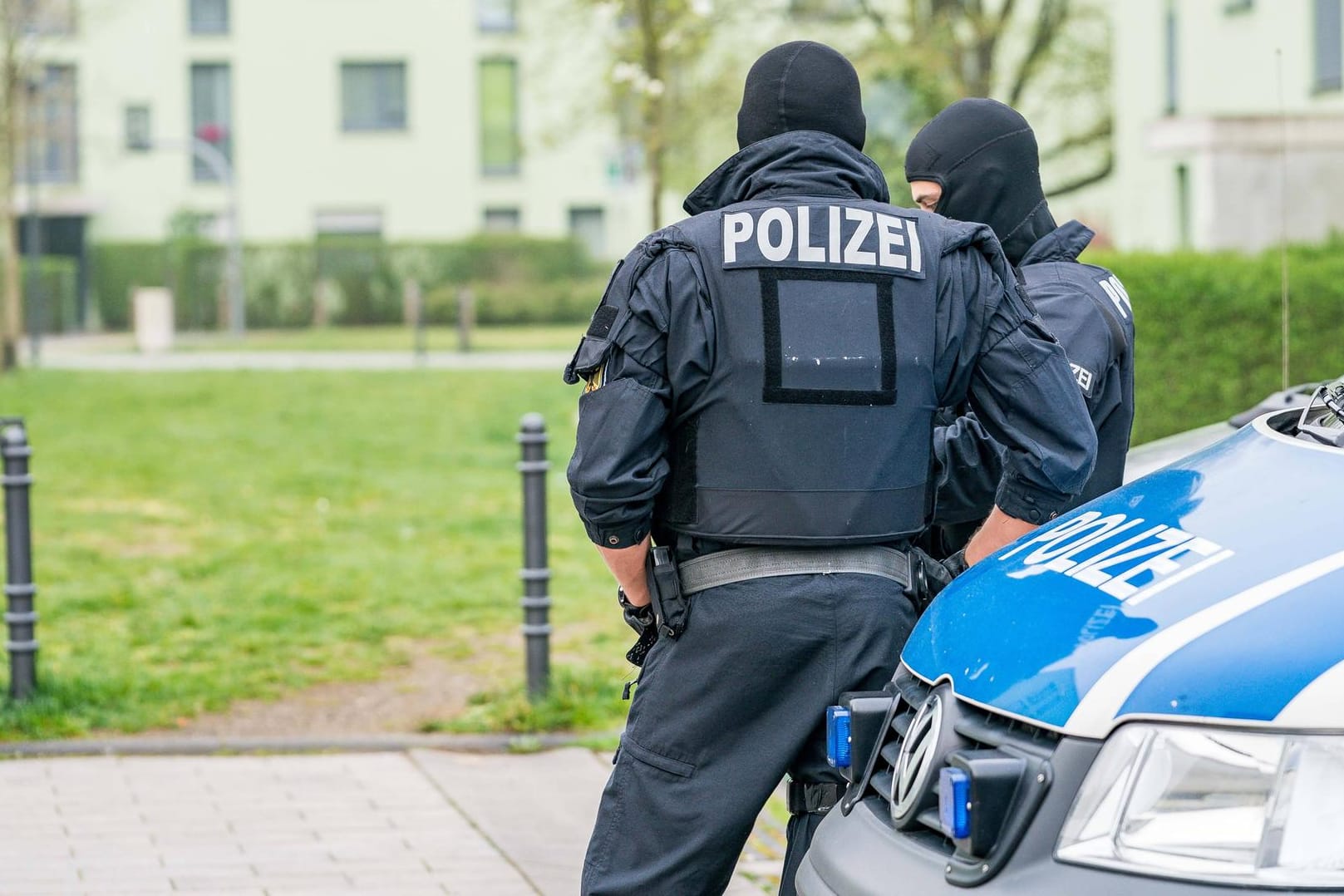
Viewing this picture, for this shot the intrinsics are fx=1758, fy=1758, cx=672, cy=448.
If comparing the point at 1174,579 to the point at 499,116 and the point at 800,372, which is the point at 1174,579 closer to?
the point at 800,372

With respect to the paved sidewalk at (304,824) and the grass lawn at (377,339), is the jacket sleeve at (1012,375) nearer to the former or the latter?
the paved sidewalk at (304,824)

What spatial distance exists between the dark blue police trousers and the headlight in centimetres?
89

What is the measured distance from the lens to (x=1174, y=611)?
2203 mm

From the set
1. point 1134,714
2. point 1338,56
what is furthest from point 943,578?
point 1338,56

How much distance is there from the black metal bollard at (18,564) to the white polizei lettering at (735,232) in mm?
3919

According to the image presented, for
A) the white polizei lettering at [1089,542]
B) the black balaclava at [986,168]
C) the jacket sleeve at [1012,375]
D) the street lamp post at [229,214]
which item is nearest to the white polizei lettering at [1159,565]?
the white polizei lettering at [1089,542]

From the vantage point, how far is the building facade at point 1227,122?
465 inches

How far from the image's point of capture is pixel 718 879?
9.93 ft

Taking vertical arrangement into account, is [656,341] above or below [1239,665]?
above

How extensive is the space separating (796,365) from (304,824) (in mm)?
2759

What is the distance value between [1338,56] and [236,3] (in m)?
31.9

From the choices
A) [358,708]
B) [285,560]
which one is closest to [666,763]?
[358,708]

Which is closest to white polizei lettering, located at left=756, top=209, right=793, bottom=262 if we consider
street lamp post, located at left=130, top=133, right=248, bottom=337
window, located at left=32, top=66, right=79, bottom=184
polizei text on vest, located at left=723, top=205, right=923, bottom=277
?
polizei text on vest, located at left=723, top=205, right=923, bottom=277

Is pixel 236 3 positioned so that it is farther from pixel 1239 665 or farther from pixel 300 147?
pixel 1239 665
